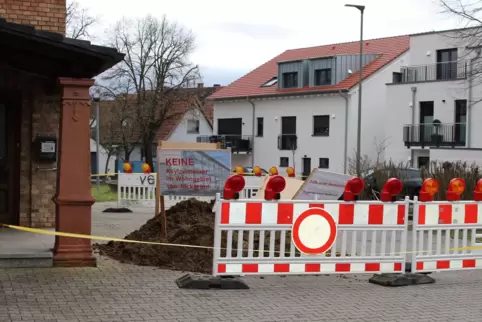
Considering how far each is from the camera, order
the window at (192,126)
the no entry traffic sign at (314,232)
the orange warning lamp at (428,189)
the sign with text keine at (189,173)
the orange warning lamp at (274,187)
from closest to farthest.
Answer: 1. the orange warning lamp at (274,187)
2. the no entry traffic sign at (314,232)
3. the orange warning lamp at (428,189)
4. the sign with text keine at (189,173)
5. the window at (192,126)

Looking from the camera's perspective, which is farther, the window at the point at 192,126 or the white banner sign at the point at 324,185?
the window at the point at 192,126

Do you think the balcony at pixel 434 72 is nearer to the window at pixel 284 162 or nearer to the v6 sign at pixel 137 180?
the window at pixel 284 162

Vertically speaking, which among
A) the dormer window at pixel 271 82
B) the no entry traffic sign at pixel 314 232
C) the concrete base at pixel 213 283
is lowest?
the concrete base at pixel 213 283

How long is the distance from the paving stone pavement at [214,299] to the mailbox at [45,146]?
3.33m

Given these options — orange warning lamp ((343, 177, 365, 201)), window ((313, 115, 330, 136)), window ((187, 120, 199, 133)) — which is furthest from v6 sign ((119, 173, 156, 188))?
window ((187, 120, 199, 133))

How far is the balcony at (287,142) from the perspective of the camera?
48781mm

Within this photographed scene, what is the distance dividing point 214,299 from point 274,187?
147 centimetres

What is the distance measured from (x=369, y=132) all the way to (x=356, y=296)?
1516 inches

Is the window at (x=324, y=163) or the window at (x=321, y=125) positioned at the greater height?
the window at (x=321, y=125)

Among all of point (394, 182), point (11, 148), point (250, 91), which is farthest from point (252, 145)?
point (394, 182)

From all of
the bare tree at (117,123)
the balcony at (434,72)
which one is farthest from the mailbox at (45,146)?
the bare tree at (117,123)

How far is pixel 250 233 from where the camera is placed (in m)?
7.89

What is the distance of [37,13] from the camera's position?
1168 centimetres

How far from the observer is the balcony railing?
38.2 metres
